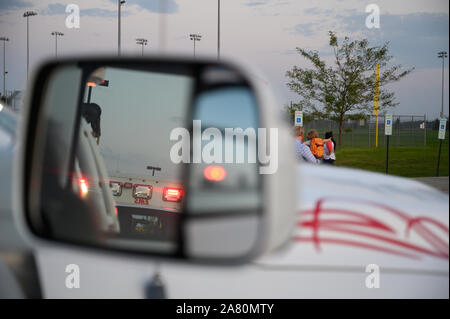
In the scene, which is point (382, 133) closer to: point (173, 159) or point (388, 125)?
point (388, 125)

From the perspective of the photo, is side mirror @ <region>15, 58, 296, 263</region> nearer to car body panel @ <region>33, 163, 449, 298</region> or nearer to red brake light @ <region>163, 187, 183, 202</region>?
car body panel @ <region>33, 163, 449, 298</region>

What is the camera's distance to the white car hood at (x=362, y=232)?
1713 millimetres

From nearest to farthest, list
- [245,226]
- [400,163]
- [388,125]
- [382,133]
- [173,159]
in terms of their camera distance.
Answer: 1. [245,226]
2. [173,159]
3. [388,125]
4. [400,163]
5. [382,133]

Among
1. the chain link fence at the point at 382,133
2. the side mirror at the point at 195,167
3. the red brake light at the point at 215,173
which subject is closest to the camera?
the side mirror at the point at 195,167

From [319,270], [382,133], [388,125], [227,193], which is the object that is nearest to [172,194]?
[319,270]

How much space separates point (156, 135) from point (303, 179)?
1491 mm

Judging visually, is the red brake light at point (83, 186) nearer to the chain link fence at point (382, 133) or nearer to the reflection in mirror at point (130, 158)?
the reflection in mirror at point (130, 158)

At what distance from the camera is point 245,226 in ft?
4.27

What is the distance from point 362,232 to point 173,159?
1.59 meters

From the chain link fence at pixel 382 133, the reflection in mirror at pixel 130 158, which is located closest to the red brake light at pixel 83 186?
the reflection in mirror at pixel 130 158

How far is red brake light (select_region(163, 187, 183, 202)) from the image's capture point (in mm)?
3023
